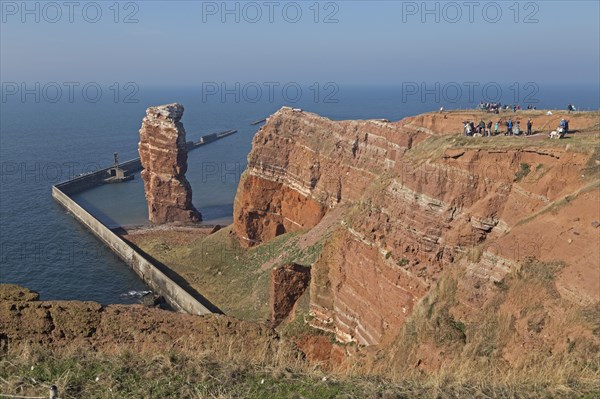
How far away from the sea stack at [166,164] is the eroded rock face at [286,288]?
128ft

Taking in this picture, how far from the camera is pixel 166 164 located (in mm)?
71312

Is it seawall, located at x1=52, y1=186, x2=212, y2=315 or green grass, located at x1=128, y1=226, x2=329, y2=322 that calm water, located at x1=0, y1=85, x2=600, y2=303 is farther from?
green grass, located at x1=128, y1=226, x2=329, y2=322

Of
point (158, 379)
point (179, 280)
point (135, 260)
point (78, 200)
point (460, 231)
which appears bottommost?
point (179, 280)

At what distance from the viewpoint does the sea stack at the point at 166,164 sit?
228 feet

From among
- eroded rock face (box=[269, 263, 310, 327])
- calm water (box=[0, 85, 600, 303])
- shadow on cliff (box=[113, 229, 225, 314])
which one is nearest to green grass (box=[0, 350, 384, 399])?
eroded rock face (box=[269, 263, 310, 327])

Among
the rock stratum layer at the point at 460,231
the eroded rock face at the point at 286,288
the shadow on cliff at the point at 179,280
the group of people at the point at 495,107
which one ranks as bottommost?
the shadow on cliff at the point at 179,280

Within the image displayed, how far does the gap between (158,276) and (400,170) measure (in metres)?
34.0

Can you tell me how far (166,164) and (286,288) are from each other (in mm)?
41239

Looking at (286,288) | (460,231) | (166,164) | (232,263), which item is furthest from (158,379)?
(166,164)

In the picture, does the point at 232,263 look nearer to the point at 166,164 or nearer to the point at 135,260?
the point at 135,260

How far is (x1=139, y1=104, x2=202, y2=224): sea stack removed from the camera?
69500 millimetres

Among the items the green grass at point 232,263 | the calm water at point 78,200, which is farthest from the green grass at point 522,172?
the calm water at point 78,200

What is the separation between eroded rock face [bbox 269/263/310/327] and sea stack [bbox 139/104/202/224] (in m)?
39.0

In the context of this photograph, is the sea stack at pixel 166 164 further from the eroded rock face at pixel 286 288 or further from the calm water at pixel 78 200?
the eroded rock face at pixel 286 288
